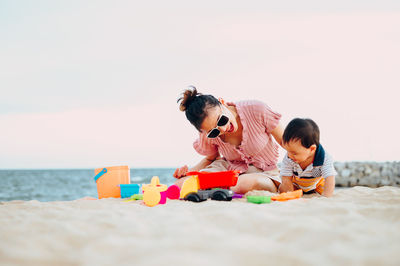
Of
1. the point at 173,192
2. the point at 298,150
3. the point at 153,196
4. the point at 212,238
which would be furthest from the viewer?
the point at 173,192

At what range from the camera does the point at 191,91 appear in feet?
8.13

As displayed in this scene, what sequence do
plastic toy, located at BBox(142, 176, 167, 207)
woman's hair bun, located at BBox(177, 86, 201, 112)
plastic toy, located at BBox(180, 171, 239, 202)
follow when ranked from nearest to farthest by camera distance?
plastic toy, located at BBox(142, 176, 167, 207) < plastic toy, located at BBox(180, 171, 239, 202) < woman's hair bun, located at BBox(177, 86, 201, 112)

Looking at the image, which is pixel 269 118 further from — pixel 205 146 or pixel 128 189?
pixel 128 189

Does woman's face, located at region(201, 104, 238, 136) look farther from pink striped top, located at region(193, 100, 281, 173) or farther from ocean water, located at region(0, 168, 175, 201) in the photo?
ocean water, located at region(0, 168, 175, 201)

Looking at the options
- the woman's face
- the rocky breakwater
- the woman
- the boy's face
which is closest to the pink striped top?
the woman

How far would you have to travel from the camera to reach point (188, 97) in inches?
98.1

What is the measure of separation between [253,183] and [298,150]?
0.50 m

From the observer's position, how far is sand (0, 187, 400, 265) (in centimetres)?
85

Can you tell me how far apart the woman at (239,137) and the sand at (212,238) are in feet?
3.60

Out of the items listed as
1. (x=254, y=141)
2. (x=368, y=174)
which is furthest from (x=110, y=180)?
(x=368, y=174)

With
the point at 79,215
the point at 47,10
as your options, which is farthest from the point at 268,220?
the point at 47,10

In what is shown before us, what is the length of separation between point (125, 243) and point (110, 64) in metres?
9.72

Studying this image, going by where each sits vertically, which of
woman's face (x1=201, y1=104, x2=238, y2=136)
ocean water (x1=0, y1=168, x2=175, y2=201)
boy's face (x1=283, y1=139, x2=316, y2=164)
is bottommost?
ocean water (x1=0, y1=168, x2=175, y2=201)

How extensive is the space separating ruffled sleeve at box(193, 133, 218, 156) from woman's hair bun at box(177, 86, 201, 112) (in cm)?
47
